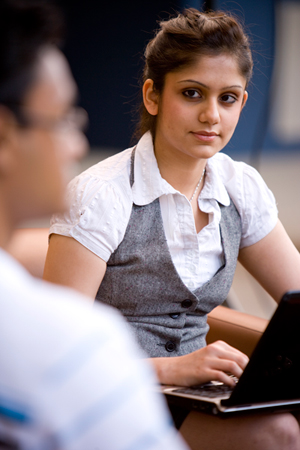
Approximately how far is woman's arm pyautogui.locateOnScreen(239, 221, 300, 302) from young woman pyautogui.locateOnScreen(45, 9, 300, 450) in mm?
87

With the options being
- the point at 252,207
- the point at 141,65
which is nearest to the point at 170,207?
the point at 252,207

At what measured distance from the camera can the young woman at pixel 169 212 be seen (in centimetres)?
124

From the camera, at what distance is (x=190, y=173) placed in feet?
4.67

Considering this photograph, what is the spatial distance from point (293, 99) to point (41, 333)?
2550mm

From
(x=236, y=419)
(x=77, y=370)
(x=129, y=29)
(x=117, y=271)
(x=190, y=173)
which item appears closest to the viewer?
(x=77, y=370)

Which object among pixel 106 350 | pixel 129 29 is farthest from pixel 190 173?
pixel 129 29

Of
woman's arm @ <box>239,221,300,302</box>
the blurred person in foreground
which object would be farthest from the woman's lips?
the blurred person in foreground

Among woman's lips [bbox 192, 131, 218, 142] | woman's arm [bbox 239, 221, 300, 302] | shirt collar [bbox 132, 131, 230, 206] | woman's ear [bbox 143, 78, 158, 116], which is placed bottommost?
woman's arm [bbox 239, 221, 300, 302]

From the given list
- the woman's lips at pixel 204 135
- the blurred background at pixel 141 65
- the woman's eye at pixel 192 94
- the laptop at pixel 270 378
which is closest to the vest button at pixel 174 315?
the laptop at pixel 270 378

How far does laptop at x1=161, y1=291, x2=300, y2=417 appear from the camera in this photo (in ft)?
3.05

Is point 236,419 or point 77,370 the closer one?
point 77,370

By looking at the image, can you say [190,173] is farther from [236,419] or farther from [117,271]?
[236,419]

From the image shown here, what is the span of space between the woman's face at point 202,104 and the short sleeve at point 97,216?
0.69ft

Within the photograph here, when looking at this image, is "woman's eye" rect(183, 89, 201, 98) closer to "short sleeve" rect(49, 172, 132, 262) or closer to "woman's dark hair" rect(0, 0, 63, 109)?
"short sleeve" rect(49, 172, 132, 262)
